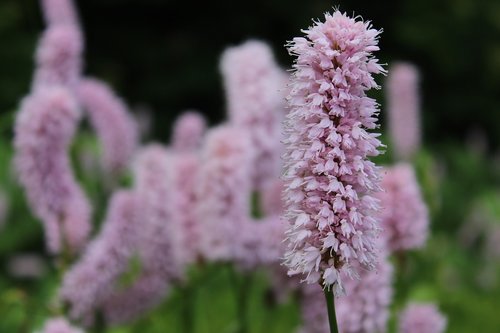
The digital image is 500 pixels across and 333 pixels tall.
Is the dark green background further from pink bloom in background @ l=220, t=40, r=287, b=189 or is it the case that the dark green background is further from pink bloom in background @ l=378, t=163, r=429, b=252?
pink bloom in background @ l=378, t=163, r=429, b=252

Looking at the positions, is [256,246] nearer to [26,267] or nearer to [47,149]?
[47,149]

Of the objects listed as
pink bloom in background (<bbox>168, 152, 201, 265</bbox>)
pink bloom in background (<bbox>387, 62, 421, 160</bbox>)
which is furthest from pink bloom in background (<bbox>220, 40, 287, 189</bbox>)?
pink bloom in background (<bbox>387, 62, 421, 160</bbox>)

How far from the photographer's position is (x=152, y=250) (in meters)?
2.02

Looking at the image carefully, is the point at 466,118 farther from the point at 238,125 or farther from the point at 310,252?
the point at 310,252

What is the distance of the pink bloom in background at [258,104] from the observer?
229cm

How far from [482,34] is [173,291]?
5.24 m

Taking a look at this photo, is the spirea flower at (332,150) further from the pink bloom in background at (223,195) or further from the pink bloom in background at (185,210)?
the pink bloom in background at (185,210)

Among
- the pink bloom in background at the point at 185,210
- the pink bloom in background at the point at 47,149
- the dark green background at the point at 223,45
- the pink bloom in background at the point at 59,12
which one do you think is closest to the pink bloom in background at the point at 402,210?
the pink bloom in background at the point at 185,210

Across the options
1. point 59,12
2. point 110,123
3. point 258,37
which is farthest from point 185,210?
point 258,37

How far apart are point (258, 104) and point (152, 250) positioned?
477mm

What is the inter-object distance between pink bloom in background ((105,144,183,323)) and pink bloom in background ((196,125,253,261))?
74 mm

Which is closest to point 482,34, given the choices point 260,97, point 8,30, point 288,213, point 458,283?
point 8,30

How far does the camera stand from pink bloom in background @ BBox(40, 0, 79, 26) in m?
2.46

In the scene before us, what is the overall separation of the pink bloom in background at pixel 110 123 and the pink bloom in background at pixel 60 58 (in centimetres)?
25
